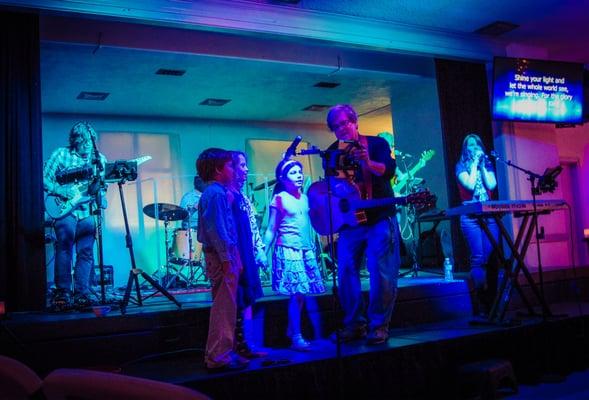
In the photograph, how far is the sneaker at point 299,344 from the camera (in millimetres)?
4848

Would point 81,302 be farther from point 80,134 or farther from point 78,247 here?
point 80,134

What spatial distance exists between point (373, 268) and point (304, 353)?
2.96 ft

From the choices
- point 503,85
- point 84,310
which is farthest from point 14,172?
point 503,85

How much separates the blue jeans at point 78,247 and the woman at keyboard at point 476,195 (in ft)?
12.9

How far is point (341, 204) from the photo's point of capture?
484cm

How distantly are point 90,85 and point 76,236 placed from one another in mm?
4594

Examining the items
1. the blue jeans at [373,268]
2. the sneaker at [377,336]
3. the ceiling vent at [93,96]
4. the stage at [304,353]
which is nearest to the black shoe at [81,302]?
the stage at [304,353]

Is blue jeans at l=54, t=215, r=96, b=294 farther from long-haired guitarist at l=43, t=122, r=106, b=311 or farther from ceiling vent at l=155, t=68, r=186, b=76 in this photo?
ceiling vent at l=155, t=68, r=186, b=76

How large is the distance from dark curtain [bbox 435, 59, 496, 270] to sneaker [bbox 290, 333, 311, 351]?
154 inches

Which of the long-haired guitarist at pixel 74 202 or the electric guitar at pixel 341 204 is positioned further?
the long-haired guitarist at pixel 74 202

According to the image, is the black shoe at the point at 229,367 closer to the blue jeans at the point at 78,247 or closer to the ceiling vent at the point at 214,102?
the blue jeans at the point at 78,247

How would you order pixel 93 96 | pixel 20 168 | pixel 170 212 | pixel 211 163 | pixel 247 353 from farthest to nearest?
pixel 93 96 < pixel 170 212 < pixel 20 168 < pixel 247 353 < pixel 211 163

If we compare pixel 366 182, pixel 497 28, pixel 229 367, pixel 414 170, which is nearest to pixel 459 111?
pixel 497 28

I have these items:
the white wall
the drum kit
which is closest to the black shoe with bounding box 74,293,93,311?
the drum kit
